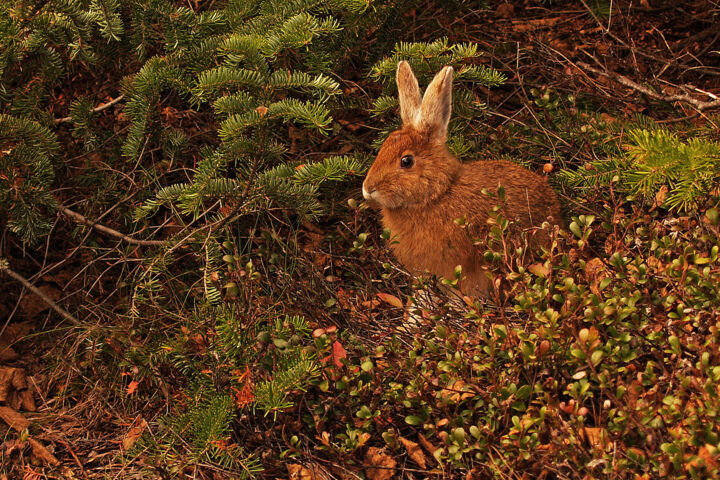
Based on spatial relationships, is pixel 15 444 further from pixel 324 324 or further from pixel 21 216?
pixel 324 324

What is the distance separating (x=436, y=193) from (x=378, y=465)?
1.58m

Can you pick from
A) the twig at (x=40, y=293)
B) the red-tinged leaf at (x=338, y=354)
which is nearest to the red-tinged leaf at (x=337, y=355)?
the red-tinged leaf at (x=338, y=354)

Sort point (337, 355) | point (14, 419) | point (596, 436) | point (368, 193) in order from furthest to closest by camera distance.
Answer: point (368, 193), point (14, 419), point (337, 355), point (596, 436)

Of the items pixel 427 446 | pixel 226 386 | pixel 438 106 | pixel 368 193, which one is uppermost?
pixel 438 106

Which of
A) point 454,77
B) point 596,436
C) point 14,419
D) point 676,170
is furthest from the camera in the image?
point 454,77

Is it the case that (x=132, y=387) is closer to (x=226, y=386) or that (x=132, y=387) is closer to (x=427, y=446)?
(x=226, y=386)

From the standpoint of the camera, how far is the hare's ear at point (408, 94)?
386cm

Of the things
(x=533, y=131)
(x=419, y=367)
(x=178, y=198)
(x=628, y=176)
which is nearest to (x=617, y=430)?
(x=419, y=367)

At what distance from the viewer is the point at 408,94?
12.9 feet

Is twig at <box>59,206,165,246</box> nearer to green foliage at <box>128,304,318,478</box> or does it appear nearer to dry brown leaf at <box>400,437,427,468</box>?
green foliage at <box>128,304,318,478</box>

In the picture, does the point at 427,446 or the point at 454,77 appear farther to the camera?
the point at 454,77

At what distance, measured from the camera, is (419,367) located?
3.19 m

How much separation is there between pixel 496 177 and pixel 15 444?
288 cm

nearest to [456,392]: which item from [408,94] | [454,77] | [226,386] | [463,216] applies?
[226,386]
